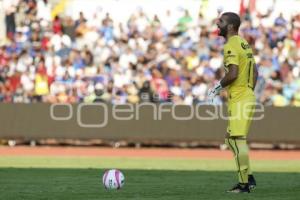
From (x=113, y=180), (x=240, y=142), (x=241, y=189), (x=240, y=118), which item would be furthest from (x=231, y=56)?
(x=113, y=180)

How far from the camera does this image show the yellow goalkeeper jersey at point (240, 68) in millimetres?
11500

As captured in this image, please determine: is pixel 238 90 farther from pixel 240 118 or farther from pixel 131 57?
pixel 131 57

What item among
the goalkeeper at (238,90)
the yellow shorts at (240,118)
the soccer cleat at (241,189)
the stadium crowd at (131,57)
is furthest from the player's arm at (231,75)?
the stadium crowd at (131,57)

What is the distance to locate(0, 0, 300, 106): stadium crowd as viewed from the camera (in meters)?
24.3

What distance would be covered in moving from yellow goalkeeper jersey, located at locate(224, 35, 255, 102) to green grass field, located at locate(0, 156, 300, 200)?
Answer: 4.14 ft

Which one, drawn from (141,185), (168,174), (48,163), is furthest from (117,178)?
(48,163)

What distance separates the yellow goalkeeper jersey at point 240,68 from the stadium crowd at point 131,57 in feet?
40.4

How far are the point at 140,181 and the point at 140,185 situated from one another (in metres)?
0.73

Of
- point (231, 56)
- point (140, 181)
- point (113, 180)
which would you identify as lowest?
point (140, 181)

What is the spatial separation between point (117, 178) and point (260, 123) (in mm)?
12345

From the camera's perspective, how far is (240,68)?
11.6 m

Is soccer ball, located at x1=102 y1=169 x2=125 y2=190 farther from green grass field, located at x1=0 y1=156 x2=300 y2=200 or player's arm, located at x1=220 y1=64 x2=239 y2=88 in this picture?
player's arm, located at x1=220 y1=64 x2=239 y2=88

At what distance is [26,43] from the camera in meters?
26.4

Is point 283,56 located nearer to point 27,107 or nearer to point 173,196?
point 27,107
